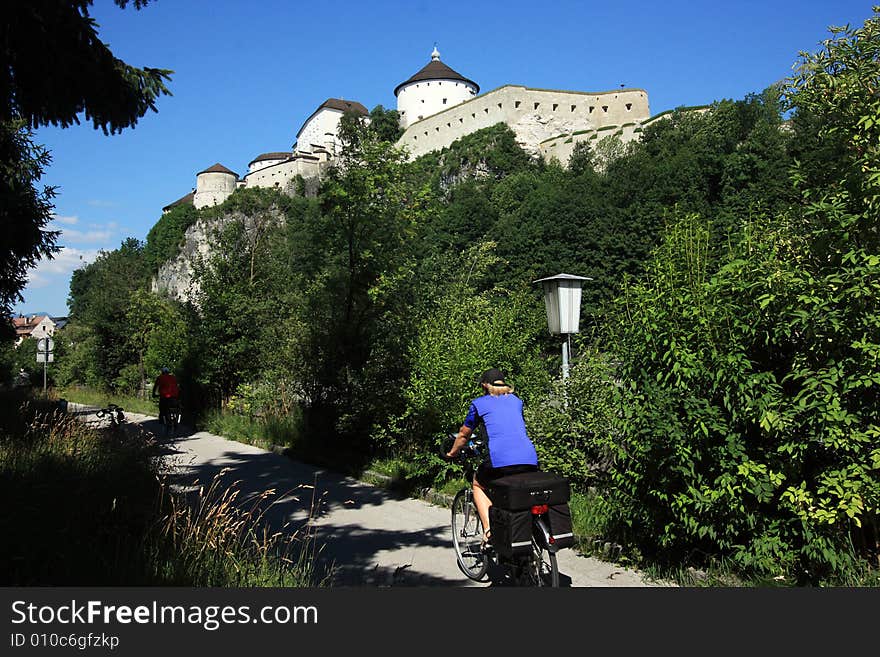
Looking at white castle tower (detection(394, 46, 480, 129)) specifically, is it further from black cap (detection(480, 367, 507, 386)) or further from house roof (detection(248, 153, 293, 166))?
black cap (detection(480, 367, 507, 386))

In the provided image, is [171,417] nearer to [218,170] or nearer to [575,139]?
[575,139]

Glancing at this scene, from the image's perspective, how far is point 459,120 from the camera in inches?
3155

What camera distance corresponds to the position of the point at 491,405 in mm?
4934

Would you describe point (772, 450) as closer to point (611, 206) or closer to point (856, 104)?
point (856, 104)

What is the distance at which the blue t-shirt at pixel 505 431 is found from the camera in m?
4.72

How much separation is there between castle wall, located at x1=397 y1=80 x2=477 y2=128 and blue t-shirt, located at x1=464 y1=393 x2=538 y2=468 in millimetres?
90116

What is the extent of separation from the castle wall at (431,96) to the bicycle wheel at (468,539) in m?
89.7

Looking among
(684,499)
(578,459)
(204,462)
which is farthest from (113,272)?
(684,499)

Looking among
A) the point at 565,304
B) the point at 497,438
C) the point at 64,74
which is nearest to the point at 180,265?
the point at 64,74

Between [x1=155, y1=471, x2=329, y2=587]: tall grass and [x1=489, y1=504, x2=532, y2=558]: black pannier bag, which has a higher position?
[x1=489, y1=504, x2=532, y2=558]: black pannier bag

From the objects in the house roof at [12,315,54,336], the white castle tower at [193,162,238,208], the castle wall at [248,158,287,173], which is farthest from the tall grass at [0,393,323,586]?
the white castle tower at [193,162,238,208]

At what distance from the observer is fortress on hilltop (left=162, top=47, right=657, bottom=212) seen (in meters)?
74.4

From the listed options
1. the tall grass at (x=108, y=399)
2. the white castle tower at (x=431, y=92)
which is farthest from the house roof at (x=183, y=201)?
the tall grass at (x=108, y=399)

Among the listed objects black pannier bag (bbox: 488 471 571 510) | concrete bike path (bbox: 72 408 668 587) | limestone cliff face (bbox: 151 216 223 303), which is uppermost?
limestone cliff face (bbox: 151 216 223 303)
